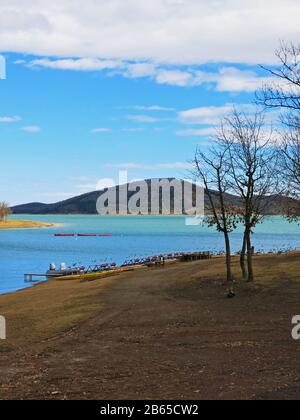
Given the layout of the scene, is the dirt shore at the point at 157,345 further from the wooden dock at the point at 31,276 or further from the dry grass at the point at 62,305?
the wooden dock at the point at 31,276

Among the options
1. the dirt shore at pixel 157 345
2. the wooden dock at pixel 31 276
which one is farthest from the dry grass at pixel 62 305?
the wooden dock at pixel 31 276

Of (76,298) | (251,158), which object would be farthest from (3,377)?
(251,158)

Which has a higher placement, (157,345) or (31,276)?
(157,345)

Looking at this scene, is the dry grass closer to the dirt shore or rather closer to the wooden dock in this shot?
the dirt shore

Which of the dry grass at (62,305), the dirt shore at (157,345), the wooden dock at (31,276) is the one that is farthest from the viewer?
the wooden dock at (31,276)

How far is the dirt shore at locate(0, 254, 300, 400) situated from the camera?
34.3ft

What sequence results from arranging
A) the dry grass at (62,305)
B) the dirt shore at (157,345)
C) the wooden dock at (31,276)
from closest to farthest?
1. the dirt shore at (157,345)
2. the dry grass at (62,305)
3. the wooden dock at (31,276)

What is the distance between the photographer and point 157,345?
1494cm

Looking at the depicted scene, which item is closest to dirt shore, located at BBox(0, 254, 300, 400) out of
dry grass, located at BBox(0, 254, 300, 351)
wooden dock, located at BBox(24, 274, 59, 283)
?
dry grass, located at BBox(0, 254, 300, 351)

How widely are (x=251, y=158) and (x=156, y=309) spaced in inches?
427

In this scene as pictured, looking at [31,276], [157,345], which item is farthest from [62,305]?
[31,276]

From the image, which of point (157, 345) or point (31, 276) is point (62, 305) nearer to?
point (157, 345)

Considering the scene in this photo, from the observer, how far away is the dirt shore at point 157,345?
10.4 metres
